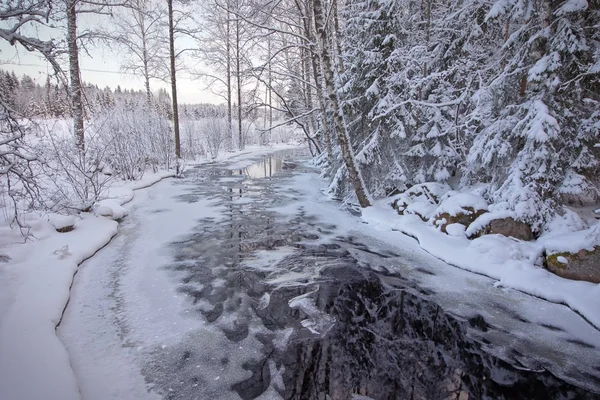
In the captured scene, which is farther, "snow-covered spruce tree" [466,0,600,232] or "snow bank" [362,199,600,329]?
"snow-covered spruce tree" [466,0,600,232]

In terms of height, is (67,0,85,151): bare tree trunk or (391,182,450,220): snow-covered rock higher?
(67,0,85,151): bare tree trunk

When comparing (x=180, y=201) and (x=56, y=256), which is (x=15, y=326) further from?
(x=180, y=201)

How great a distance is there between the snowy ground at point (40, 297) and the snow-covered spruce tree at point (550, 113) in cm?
658

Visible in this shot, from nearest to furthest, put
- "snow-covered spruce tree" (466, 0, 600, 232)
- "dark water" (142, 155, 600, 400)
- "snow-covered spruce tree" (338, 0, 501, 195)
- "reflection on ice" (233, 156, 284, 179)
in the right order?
"dark water" (142, 155, 600, 400), "snow-covered spruce tree" (466, 0, 600, 232), "snow-covered spruce tree" (338, 0, 501, 195), "reflection on ice" (233, 156, 284, 179)

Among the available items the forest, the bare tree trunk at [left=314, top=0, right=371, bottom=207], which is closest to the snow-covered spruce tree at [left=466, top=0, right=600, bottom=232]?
the forest

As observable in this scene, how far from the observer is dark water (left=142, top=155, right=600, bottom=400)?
274 centimetres

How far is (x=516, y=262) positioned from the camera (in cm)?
483

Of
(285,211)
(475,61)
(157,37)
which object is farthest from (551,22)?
(157,37)

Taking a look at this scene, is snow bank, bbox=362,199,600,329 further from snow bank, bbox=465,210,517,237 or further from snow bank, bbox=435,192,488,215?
snow bank, bbox=435,192,488,215

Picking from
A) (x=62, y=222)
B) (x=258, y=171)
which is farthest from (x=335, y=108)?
(x=258, y=171)

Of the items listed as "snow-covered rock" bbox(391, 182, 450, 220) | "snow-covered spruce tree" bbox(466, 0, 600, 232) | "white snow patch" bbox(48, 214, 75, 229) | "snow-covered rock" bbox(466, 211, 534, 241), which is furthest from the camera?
"snow-covered rock" bbox(391, 182, 450, 220)

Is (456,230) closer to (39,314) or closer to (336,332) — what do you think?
(336,332)

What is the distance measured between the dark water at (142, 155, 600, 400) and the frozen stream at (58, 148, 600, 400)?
0.05 feet

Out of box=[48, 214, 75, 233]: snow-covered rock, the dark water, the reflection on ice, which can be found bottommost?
the dark water
